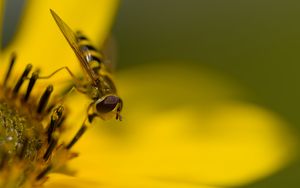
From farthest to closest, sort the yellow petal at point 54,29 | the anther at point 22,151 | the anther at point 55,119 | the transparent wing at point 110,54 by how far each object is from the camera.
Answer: the yellow petal at point 54,29 < the transparent wing at point 110,54 < the anther at point 55,119 < the anther at point 22,151

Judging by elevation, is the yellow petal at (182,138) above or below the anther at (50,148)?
above

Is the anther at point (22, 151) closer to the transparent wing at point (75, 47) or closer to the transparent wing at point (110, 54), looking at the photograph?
the transparent wing at point (75, 47)

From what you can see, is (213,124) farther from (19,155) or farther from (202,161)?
(19,155)

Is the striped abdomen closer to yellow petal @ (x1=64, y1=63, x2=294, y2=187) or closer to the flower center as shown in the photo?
the flower center

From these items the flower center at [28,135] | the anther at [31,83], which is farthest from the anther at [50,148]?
the anther at [31,83]

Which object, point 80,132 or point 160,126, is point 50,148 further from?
point 160,126

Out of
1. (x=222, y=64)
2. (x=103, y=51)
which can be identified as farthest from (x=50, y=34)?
(x=222, y=64)

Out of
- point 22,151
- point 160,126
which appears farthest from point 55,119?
point 160,126
